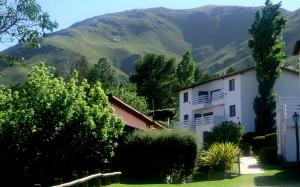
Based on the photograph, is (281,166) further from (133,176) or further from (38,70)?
(38,70)

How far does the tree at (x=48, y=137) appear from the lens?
94.4ft

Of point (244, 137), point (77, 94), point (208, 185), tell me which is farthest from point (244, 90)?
point (208, 185)

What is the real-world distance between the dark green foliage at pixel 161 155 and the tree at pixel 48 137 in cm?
216

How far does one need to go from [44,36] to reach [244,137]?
3939 cm

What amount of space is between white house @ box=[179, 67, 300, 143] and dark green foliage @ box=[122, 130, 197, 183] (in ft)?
86.2

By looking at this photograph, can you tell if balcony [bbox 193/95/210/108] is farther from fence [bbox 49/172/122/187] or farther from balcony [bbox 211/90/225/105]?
fence [bbox 49/172/122/187]

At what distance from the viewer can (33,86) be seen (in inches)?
1162

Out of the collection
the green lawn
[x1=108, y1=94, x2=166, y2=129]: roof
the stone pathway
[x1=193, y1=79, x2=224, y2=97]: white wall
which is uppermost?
[x1=193, y1=79, x2=224, y2=97]: white wall

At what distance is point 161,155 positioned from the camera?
3003 cm

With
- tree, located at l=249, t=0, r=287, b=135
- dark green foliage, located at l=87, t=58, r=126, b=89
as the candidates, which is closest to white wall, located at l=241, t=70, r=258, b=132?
tree, located at l=249, t=0, r=287, b=135

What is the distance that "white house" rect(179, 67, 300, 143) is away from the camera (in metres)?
56.5

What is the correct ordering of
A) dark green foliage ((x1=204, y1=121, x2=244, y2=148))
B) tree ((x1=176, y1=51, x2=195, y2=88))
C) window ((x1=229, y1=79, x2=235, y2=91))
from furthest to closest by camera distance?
tree ((x1=176, y1=51, x2=195, y2=88))
window ((x1=229, y1=79, x2=235, y2=91))
dark green foliage ((x1=204, y1=121, x2=244, y2=148))

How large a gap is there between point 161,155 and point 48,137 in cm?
599

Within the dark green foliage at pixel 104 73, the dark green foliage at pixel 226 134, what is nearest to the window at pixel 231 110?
the dark green foliage at pixel 226 134
